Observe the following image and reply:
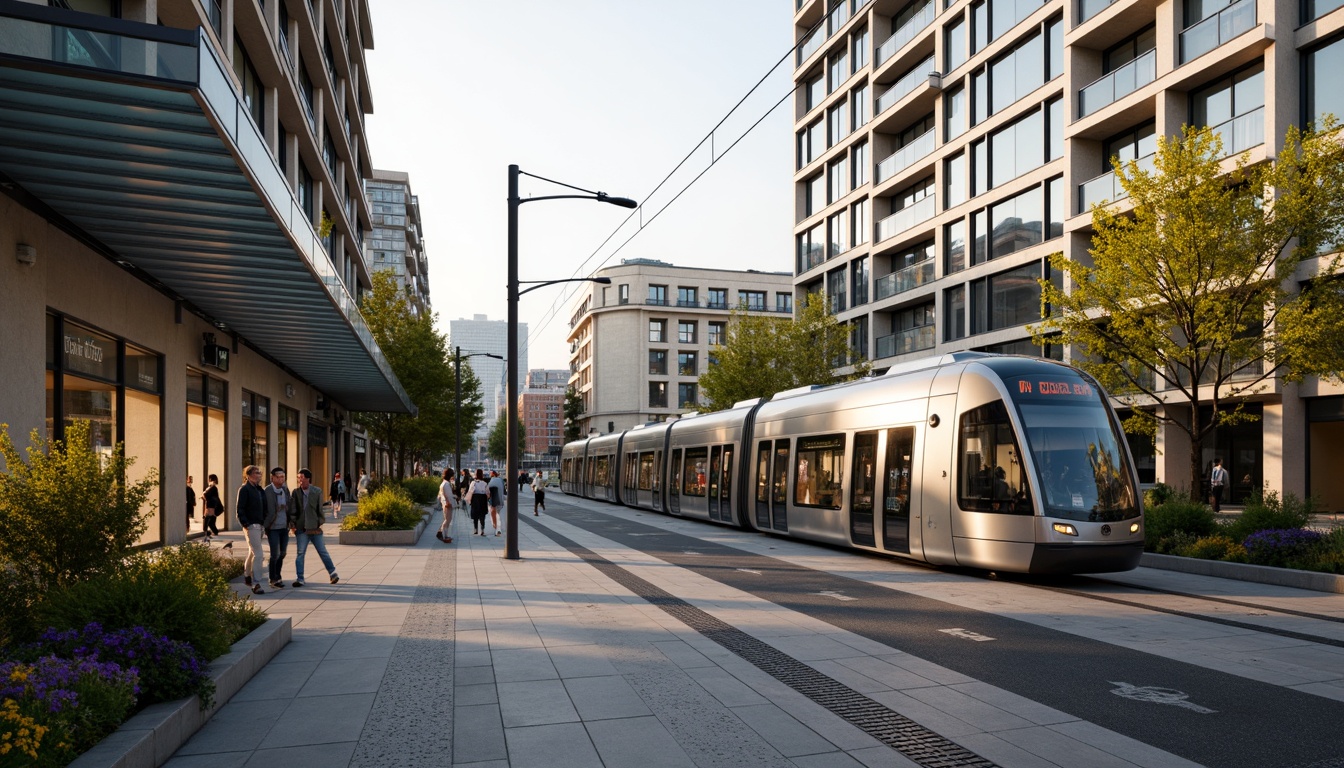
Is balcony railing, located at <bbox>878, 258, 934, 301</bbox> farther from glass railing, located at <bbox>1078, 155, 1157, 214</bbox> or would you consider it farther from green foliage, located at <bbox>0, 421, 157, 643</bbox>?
green foliage, located at <bbox>0, 421, 157, 643</bbox>

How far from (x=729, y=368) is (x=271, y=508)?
29296 millimetres

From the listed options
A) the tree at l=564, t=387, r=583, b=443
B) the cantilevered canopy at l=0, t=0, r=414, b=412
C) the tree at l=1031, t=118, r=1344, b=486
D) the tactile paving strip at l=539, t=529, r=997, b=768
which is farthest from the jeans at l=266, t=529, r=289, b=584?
the tree at l=564, t=387, r=583, b=443

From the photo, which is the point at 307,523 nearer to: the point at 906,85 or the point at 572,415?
the point at 906,85

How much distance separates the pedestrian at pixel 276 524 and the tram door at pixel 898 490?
29.9 ft

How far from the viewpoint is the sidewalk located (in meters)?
5.40

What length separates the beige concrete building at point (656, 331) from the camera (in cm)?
8812

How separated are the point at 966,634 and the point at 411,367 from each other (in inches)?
1387

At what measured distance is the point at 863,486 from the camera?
15.8 m

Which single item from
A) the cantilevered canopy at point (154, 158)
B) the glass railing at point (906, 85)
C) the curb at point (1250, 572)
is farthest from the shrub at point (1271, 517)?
the glass railing at point (906, 85)

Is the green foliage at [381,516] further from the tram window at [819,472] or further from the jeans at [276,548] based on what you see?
the tram window at [819,472]

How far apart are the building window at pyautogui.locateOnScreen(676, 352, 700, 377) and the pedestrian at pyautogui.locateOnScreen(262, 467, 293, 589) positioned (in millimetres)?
75792

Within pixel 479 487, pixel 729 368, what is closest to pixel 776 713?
pixel 479 487

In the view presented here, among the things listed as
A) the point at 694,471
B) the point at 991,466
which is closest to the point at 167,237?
the point at 991,466

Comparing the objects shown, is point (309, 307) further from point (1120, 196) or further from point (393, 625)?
point (1120, 196)
